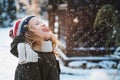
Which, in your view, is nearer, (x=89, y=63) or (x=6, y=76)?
(x=6, y=76)

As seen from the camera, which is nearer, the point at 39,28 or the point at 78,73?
the point at 39,28

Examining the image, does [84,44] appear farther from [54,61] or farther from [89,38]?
[54,61]

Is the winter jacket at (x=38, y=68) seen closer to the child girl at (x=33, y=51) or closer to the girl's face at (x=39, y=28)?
the child girl at (x=33, y=51)

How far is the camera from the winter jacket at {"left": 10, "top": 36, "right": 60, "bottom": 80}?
3494 millimetres

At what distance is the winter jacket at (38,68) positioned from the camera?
3494mm

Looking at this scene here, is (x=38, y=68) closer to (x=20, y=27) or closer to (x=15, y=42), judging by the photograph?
(x=15, y=42)

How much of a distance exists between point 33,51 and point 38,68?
0.15 meters

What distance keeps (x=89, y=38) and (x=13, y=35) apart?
234 inches

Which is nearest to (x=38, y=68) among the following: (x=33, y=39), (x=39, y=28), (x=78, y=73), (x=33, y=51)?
(x=33, y=51)

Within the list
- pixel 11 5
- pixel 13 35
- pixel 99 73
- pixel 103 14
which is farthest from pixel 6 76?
pixel 11 5

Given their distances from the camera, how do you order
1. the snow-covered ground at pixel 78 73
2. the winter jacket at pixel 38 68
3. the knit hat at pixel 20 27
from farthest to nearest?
the snow-covered ground at pixel 78 73 → the knit hat at pixel 20 27 → the winter jacket at pixel 38 68

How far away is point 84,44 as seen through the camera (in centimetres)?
957

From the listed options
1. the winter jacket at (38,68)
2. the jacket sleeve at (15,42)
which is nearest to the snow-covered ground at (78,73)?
the winter jacket at (38,68)

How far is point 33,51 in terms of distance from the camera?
11.6 ft
